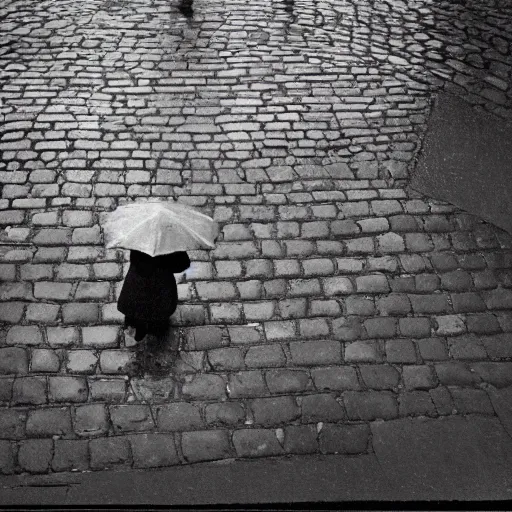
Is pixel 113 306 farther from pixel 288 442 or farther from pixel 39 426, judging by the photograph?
pixel 288 442

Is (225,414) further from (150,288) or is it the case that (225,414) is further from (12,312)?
(12,312)

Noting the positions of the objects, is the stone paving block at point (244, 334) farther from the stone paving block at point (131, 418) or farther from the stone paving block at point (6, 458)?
the stone paving block at point (6, 458)

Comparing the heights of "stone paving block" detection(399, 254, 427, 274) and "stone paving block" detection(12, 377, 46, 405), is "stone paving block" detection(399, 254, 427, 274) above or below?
above

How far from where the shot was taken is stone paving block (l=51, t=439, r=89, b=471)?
411cm

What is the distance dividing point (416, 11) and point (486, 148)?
4.04 metres

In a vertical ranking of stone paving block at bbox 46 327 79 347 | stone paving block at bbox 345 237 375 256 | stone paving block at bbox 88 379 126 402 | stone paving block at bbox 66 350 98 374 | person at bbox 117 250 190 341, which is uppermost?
person at bbox 117 250 190 341

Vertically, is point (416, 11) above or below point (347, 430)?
above

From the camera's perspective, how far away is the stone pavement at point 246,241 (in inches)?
177

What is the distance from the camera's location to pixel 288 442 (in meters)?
4.32

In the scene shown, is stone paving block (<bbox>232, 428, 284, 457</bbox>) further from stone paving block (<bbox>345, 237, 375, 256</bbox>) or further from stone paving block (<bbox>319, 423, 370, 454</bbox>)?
stone paving block (<bbox>345, 237, 375, 256</bbox>)

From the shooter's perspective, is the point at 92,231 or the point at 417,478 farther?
the point at 92,231

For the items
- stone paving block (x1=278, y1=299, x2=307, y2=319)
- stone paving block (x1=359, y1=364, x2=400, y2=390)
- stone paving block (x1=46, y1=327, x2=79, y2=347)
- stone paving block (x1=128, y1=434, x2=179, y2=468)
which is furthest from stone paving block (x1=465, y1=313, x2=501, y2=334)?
stone paving block (x1=46, y1=327, x2=79, y2=347)

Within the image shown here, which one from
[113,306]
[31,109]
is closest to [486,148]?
[113,306]

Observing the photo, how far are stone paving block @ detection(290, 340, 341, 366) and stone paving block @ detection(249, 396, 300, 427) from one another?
39 cm
